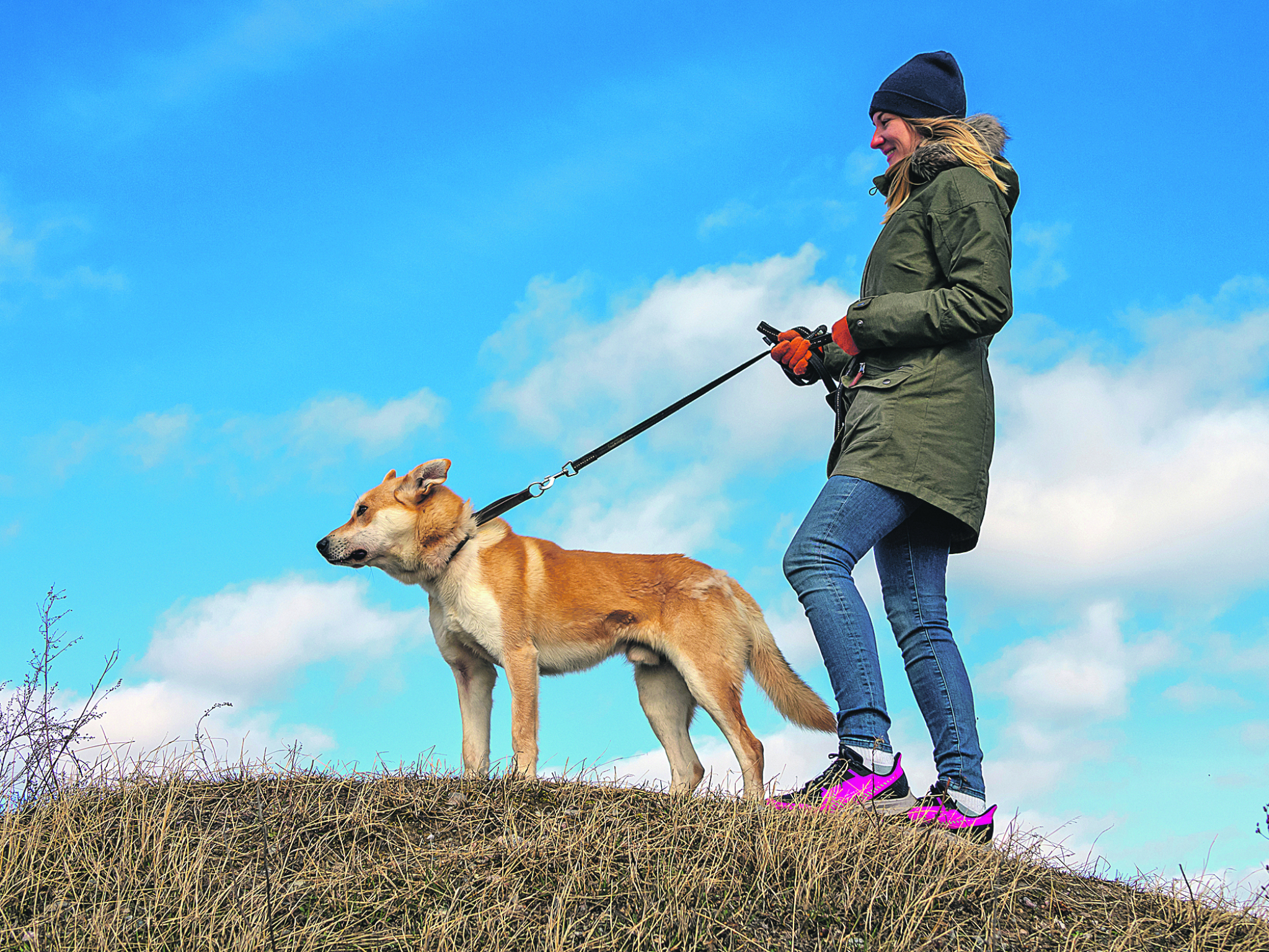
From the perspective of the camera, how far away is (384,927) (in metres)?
3.72

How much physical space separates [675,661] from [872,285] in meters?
2.72

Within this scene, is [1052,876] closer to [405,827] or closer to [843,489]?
[843,489]

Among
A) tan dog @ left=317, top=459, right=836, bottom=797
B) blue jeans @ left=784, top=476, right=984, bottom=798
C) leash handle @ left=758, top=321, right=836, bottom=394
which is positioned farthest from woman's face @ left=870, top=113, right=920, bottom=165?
tan dog @ left=317, top=459, right=836, bottom=797

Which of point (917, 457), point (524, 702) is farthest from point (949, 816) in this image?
point (524, 702)

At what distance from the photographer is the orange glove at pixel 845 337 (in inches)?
190

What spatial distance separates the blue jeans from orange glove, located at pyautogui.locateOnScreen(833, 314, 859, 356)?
0.65m

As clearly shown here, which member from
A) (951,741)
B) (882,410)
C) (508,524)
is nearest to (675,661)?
(508,524)

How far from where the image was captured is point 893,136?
512 cm

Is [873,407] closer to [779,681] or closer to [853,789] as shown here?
[853,789]

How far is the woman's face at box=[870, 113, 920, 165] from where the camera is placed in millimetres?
5098

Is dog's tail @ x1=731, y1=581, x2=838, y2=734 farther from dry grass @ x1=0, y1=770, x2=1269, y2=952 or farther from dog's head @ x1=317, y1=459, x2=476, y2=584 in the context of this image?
dog's head @ x1=317, y1=459, x2=476, y2=584

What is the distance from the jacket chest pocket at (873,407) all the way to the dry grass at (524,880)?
5.72 feet

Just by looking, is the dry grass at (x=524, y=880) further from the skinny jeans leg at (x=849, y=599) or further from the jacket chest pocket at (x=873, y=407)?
the jacket chest pocket at (x=873, y=407)

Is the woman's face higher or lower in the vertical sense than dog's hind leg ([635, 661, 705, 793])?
higher
